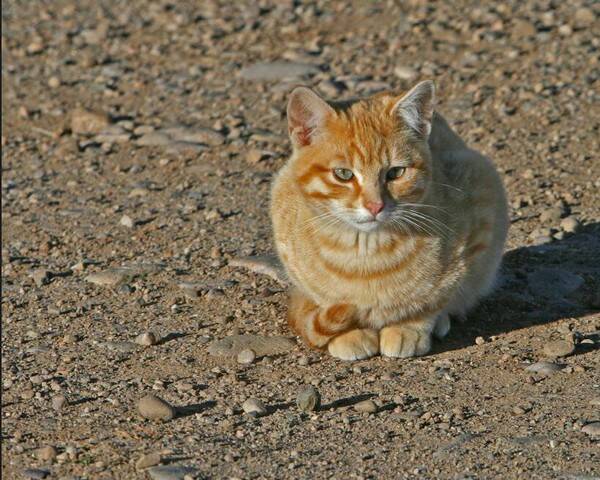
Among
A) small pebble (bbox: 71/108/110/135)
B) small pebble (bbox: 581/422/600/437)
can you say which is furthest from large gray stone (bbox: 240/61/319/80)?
small pebble (bbox: 581/422/600/437)

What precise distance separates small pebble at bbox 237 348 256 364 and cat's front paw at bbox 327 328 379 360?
39 cm

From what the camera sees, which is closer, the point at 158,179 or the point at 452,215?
the point at 452,215

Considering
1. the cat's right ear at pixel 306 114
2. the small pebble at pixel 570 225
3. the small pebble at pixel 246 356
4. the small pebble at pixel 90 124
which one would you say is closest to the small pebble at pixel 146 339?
the small pebble at pixel 246 356

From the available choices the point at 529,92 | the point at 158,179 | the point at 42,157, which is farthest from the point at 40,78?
the point at 529,92

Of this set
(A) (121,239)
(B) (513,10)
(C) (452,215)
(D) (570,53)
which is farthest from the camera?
(B) (513,10)

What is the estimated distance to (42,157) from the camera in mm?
9508

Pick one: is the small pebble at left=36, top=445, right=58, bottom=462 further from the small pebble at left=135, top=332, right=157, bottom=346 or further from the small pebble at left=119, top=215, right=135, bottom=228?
the small pebble at left=119, top=215, right=135, bottom=228

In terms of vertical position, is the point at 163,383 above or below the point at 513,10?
above

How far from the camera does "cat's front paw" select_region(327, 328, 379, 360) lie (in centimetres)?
587

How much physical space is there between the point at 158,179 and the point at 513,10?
462cm

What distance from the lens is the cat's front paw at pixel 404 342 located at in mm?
5887

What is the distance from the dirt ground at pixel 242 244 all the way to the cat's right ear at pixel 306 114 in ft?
3.70

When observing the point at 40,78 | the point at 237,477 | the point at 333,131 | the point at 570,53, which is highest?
the point at 333,131

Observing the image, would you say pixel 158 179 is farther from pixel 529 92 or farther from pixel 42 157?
pixel 529 92
